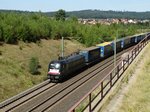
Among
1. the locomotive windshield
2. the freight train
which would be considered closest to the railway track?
the freight train

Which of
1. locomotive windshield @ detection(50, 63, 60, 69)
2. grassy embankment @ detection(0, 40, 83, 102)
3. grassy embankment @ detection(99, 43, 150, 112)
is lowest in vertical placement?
grassy embankment @ detection(0, 40, 83, 102)

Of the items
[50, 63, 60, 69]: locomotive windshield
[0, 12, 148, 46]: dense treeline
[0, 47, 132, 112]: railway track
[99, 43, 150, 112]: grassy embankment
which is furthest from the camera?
[0, 12, 148, 46]: dense treeline

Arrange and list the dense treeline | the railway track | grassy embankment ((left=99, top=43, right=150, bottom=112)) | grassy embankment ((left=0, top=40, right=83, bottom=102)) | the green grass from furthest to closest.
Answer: the dense treeline
grassy embankment ((left=0, top=40, right=83, bottom=102))
the railway track
grassy embankment ((left=99, top=43, right=150, bottom=112))
the green grass

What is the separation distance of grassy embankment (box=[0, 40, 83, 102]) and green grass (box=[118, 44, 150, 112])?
15070 mm

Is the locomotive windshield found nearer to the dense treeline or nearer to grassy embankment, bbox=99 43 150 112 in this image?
grassy embankment, bbox=99 43 150 112

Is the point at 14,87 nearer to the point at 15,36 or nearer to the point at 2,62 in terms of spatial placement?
the point at 2,62

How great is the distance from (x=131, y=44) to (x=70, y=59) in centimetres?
4166

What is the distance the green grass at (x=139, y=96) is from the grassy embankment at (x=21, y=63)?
15.1 m

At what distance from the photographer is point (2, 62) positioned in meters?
40.1

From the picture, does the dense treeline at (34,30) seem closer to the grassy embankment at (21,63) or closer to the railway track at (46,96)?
the grassy embankment at (21,63)

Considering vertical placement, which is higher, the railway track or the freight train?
the freight train

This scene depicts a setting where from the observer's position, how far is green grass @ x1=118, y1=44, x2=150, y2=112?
13.8m

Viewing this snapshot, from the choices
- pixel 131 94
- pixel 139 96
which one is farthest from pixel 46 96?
pixel 139 96

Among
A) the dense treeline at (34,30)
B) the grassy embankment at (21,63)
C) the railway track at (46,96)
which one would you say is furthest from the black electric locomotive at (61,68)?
the dense treeline at (34,30)
